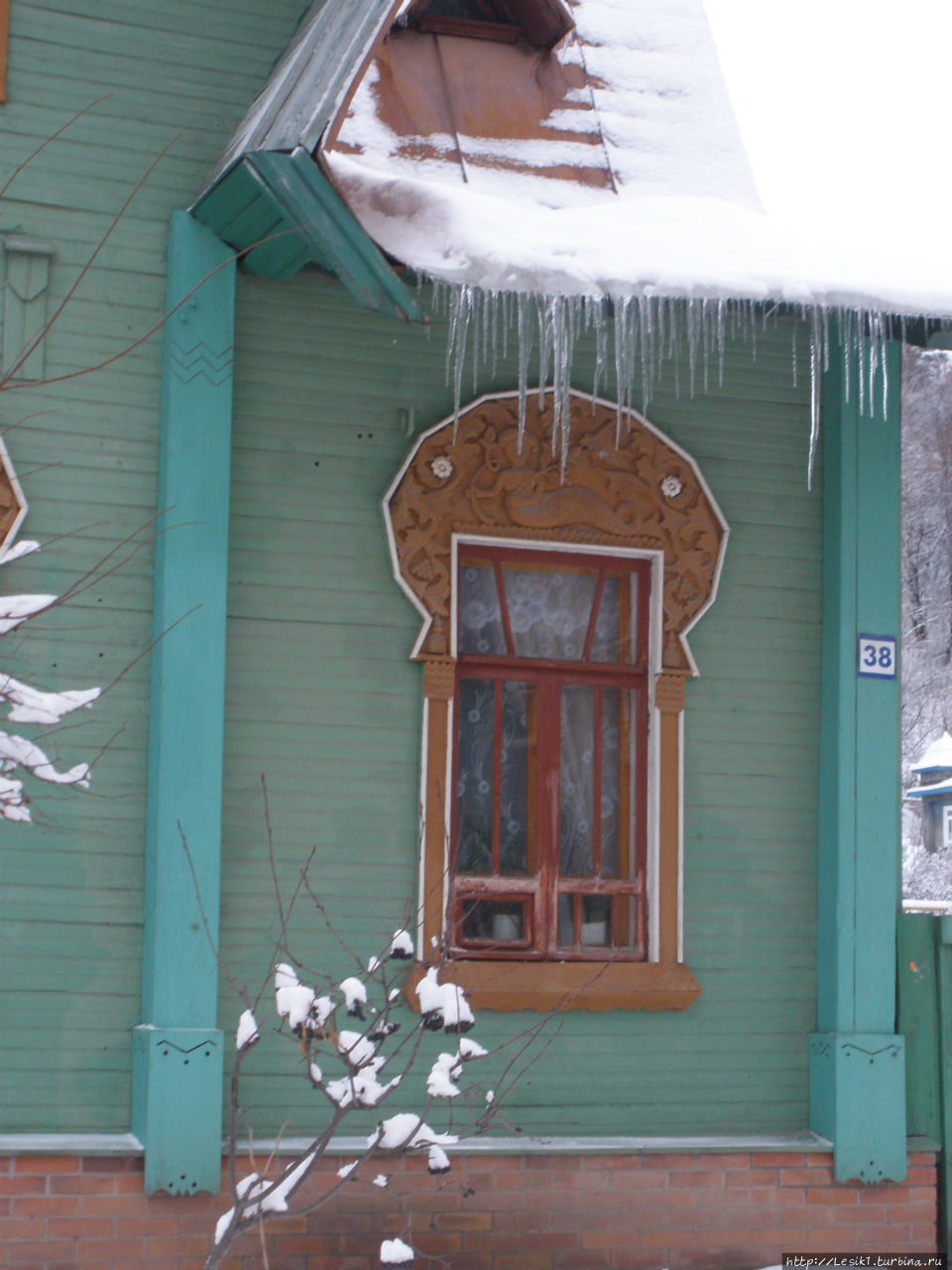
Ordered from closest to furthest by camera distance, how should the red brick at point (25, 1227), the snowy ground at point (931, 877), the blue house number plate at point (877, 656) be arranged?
the red brick at point (25, 1227) → the blue house number plate at point (877, 656) → the snowy ground at point (931, 877)

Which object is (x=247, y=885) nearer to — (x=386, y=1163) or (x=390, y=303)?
(x=386, y=1163)

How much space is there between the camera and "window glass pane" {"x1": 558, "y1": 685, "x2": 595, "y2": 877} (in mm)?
6793

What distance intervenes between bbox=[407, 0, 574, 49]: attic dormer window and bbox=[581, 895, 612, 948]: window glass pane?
11.8ft

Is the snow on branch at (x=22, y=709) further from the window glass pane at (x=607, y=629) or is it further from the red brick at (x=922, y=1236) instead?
the red brick at (x=922, y=1236)

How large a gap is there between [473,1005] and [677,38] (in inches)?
171

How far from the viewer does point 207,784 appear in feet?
19.8

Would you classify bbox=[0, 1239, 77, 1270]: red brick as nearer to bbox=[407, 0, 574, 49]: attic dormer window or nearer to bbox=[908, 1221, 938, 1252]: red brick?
bbox=[908, 1221, 938, 1252]: red brick

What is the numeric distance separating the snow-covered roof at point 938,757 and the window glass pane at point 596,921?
16.4 m

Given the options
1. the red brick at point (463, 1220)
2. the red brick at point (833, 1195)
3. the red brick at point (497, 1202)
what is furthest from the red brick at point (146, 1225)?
the red brick at point (833, 1195)

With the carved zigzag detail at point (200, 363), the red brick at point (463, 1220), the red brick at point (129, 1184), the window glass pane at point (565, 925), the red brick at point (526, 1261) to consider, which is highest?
the carved zigzag detail at point (200, 363)

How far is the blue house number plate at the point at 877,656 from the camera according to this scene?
6922 millimetres

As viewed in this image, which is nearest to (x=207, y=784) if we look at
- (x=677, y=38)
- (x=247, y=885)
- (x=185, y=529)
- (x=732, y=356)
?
(x=247, y=885)

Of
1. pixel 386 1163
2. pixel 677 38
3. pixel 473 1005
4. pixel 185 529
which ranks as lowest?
pixel 386 1163

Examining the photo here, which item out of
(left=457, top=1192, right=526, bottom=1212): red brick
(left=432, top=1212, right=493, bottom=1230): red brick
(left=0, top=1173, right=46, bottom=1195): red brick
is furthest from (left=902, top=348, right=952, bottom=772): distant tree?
(left=0, top=1173, right=46, bottom=1195): red brick
